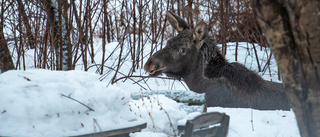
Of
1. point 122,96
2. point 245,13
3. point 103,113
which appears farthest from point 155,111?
point 245,13

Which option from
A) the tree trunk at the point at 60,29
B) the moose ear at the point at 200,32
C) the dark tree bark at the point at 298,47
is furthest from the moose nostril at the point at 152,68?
the dark tree bark at the point at 298,47

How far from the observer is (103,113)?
106 inches

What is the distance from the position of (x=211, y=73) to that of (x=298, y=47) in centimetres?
258

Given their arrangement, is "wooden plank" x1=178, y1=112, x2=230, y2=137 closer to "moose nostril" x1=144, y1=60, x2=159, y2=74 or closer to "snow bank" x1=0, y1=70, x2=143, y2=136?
"snow bank" x1=0, y1=70, x2=143, y2=136

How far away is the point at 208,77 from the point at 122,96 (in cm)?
186

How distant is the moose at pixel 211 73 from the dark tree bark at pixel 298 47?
222 cm

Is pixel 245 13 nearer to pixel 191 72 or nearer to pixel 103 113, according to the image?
pixel 191 72

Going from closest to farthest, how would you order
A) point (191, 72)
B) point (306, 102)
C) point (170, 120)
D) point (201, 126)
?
point (306, 102)
point (201, 126)
point (170, 120)
point (191, 72)

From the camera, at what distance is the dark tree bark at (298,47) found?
5.89 ft

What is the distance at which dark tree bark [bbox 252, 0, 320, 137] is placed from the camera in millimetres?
1795

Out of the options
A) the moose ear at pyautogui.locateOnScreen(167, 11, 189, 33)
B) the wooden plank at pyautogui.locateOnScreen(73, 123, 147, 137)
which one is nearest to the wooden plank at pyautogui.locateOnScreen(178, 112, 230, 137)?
the wooden plank at pyautogui.locateOnScreen(73, 123, 147, 137)

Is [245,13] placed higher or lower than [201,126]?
higher

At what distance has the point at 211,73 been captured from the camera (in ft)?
14.6

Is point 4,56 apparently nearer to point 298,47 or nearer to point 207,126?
point 207,126
